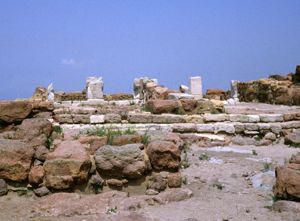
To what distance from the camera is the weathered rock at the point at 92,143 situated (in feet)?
20.5

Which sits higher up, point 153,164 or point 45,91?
point 45,91

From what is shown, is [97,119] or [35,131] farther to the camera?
[97,119]

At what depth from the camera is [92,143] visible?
636 cm

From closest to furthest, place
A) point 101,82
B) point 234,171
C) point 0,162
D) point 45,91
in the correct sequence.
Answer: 1. point 0,162
2. point 234,171
3. point 101,82
4. point 45,91

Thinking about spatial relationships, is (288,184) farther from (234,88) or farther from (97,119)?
(234,88)

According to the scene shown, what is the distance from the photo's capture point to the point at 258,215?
505 centimetres

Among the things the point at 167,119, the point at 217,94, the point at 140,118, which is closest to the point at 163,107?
the point at 167,119

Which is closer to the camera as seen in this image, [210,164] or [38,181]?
[38,181]

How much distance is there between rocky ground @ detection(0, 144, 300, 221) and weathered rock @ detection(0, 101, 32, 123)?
6.13 feet

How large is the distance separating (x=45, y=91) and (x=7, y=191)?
17837 mm

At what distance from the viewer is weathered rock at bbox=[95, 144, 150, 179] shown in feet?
19.0

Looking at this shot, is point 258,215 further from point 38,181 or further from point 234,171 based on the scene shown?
point 38,181

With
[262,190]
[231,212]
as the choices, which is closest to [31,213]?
[231,212]

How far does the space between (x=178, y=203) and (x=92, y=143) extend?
177cm
